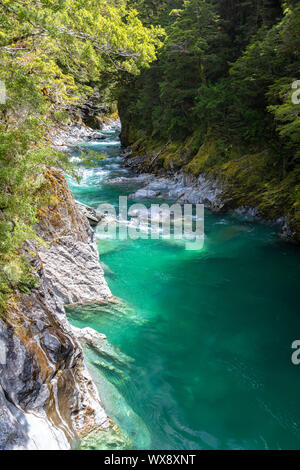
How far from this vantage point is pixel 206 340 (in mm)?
7129

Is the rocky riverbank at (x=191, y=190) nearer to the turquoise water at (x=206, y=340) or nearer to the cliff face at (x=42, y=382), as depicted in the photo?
the turquoise water at (x=206, y=340)

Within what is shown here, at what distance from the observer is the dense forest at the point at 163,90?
4.79m

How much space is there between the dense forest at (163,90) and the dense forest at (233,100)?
0.06 m

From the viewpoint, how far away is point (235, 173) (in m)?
15.9

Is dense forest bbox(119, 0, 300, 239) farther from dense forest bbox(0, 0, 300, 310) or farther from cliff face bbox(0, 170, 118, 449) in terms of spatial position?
cliff face bbox(0, 170, 118, 449)

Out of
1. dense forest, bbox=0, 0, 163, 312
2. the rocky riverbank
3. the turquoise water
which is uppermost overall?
dense forest, bbox=0, 0, 163, 312

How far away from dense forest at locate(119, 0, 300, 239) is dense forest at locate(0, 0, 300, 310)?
0.06 m

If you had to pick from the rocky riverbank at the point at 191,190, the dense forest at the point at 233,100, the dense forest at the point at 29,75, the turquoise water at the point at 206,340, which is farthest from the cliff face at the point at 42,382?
A: the rocky riverbank at the point at 191,190

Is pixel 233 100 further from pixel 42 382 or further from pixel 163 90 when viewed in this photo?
pixel 42 382

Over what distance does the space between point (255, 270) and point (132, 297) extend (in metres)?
4.15

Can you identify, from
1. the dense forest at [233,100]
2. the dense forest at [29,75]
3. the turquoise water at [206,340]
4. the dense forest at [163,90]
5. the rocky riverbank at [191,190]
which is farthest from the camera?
the rocky riverbank at [191,190]

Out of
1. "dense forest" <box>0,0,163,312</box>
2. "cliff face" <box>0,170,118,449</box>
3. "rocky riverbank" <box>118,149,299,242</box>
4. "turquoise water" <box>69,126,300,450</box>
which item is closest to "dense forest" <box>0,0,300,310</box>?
"dense forest" <box>0,0,163,312</box>

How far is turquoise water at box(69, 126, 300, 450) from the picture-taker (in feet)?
16.5

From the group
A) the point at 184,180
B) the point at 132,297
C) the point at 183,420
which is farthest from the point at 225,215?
the point at 183,420
